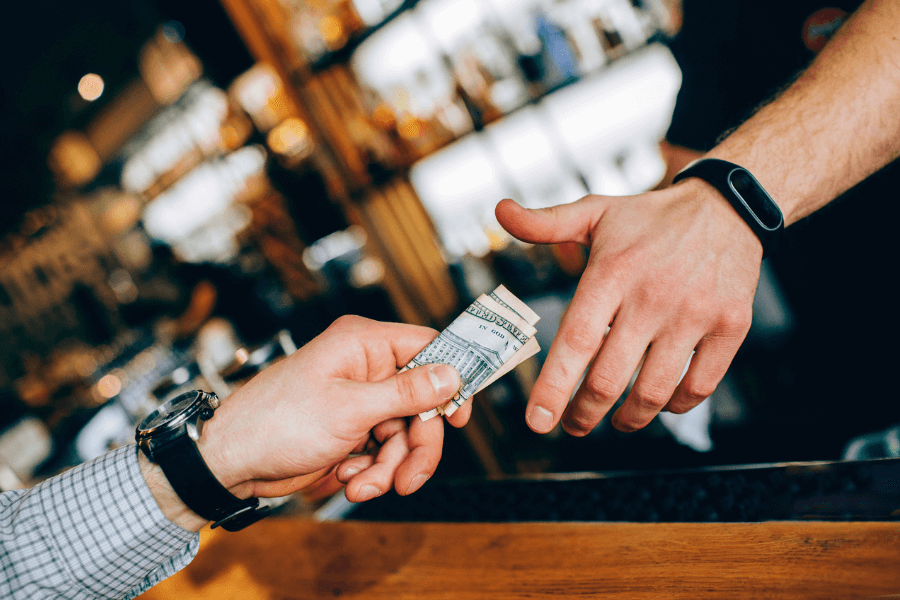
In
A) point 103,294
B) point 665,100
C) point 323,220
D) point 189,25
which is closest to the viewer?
point 665,100

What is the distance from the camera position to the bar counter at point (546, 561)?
610 millimetres

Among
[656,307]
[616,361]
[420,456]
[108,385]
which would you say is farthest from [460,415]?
[108,385]

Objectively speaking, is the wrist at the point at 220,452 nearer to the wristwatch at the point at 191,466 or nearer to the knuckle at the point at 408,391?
the wristwatch at the point at 191,466

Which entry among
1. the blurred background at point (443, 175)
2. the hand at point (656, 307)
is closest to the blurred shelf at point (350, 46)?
the blurred background at point (443, 175)

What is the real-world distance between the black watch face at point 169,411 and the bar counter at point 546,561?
0.48 meters

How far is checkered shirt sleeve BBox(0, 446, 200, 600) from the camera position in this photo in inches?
35.4

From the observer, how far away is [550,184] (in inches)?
93.8

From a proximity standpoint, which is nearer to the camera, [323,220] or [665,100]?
[665,100]

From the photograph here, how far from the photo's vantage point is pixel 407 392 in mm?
833

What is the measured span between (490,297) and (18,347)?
8482 millimetres

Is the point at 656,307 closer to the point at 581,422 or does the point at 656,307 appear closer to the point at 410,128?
the point at 581,422

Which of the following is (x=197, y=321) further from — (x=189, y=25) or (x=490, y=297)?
(x=490, y=297)

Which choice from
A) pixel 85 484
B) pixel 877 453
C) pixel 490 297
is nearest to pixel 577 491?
pixel 490 297

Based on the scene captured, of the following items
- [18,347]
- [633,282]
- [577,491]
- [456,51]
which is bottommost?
[577,491]
